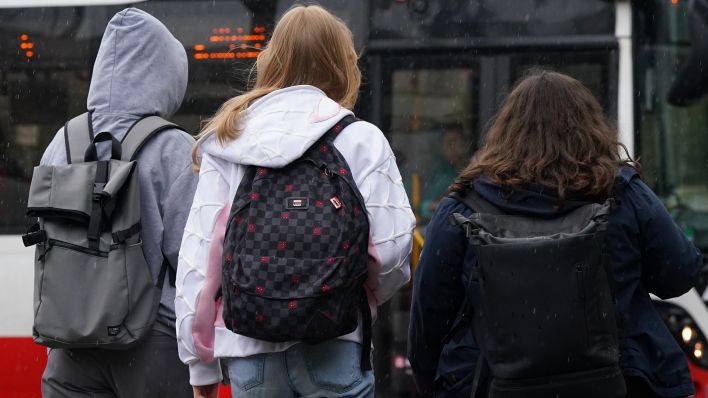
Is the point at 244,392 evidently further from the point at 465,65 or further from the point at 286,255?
the point at 465,65

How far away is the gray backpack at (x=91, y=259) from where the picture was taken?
331 centimetres

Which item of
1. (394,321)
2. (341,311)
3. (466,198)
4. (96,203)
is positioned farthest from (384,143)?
(394,321)

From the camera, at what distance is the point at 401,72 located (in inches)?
225

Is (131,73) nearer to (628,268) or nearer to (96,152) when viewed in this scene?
(96,152)

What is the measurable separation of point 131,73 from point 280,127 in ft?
3.54

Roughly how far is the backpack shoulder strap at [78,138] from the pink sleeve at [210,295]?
884 millimetres

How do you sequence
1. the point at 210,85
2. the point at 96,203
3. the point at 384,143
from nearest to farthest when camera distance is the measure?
1. the point at 384,143
2. the point at 96,203
3. the point at 210,85

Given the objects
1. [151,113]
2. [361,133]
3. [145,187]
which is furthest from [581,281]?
[151,113]

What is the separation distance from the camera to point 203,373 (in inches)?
117

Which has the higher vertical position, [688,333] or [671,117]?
[671,117]

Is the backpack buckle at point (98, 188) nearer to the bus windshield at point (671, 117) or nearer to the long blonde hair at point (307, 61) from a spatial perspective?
the long blonde hair at point (307, 61)

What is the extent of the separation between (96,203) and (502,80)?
9.37 ft

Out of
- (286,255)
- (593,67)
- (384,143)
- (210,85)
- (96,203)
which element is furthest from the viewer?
(210,85)

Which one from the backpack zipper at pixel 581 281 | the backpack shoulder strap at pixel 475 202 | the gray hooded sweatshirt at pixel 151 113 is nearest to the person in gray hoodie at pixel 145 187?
the gray hooded sweatshirt at pixel 151 113
